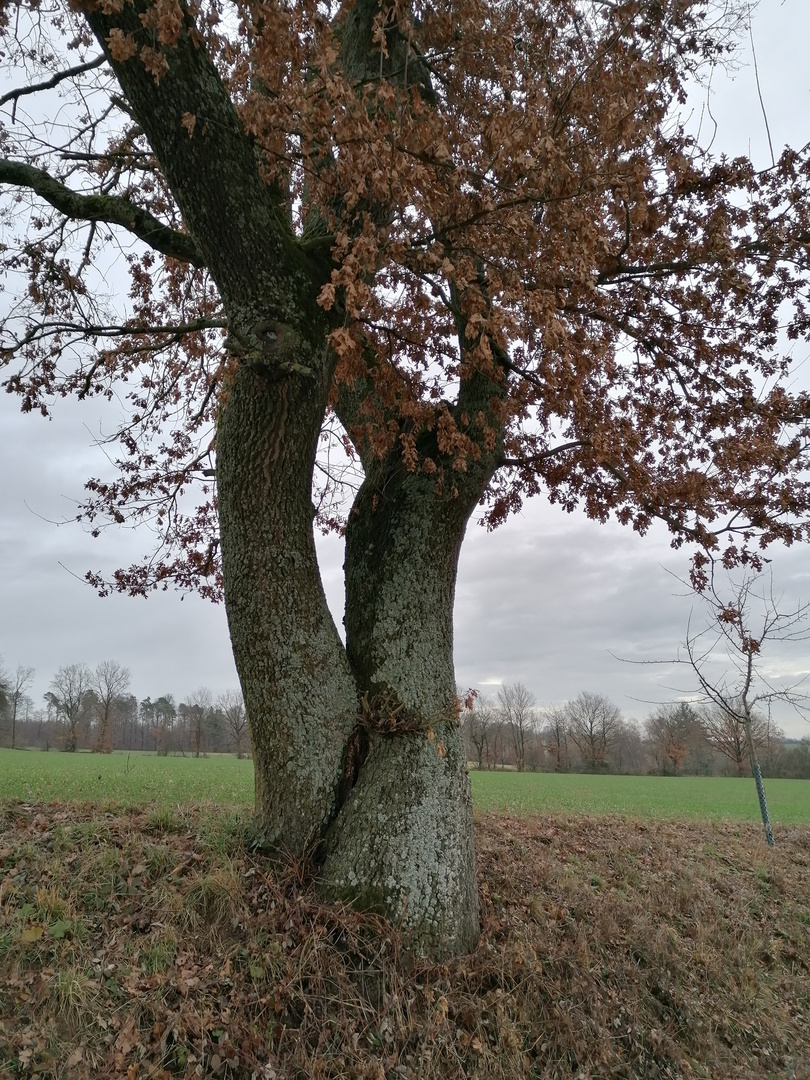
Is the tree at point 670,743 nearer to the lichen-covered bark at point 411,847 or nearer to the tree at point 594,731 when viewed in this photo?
the tree at point 594,731

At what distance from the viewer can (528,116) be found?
13.4 feet

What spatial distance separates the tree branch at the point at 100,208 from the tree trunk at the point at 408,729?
2.38 meters

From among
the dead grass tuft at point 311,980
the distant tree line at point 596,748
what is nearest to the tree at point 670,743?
the distant tree line at point 596,748

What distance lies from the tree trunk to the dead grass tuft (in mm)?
261

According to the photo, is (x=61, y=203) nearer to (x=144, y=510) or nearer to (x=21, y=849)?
(x=144, y=510)

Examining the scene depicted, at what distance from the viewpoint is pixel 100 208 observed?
4.51 m

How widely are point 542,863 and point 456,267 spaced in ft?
19.2

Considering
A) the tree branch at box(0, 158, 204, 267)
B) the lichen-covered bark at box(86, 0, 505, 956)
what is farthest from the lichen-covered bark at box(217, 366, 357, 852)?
the tree branch at box(0, 158, 204, 267)

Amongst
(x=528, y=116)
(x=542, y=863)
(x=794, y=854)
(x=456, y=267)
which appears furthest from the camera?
(x=794, y=854)

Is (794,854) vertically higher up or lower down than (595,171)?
lower down

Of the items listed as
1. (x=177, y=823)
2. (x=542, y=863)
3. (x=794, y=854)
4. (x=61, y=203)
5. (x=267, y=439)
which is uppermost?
(x=61, y=203)

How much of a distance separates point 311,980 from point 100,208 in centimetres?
543

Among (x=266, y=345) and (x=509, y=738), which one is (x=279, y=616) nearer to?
(x=266, y=345)

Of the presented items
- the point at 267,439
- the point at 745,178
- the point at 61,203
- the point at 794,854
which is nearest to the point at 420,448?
the point at 267,439
